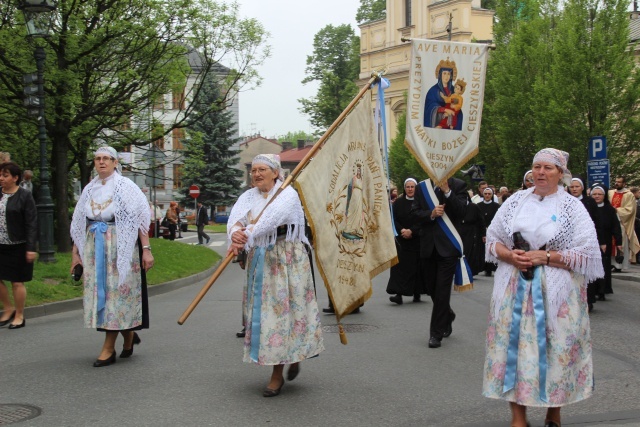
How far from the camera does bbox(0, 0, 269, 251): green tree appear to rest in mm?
16891

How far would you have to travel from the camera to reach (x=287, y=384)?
6.99m

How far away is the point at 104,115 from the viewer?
765 inches

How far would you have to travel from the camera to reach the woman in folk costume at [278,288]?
6.43 m

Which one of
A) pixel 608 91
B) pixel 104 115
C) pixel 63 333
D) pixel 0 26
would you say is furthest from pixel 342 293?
pixel 608 91

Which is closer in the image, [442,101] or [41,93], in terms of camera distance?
[442,101]

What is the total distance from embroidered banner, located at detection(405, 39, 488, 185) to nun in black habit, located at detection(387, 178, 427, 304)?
12.4 feet

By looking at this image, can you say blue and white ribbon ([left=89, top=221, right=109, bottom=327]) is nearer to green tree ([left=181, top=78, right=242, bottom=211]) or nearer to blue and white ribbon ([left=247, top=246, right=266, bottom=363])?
blue and white ribbon ([left=247, top=246, right=266, bottom=363])

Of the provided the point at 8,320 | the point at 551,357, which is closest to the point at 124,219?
the point at 8,320

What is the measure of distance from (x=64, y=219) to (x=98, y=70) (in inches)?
138

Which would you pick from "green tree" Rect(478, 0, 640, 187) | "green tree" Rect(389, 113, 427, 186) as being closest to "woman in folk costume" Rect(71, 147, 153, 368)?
"green tree" Rect(478, 0, 640, 187)

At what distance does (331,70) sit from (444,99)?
6691 cm

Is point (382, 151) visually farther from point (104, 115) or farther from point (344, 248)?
point (104, 115)

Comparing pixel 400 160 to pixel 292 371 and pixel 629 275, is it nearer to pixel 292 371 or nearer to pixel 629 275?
pixel 629 275

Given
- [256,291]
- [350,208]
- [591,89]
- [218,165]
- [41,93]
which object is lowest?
[256,291]
